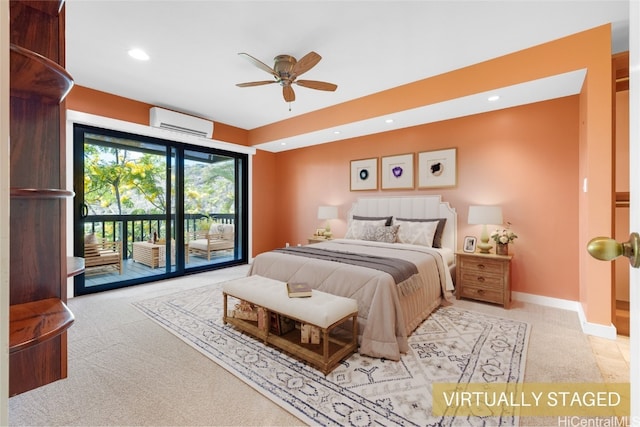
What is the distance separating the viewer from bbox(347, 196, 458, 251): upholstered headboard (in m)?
3.98

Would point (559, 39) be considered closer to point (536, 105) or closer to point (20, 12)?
point (536, 105)

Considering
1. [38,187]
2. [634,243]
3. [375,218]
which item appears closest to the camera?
[634,243]

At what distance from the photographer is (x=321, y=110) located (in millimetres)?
4398

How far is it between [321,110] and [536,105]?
274 centimetres

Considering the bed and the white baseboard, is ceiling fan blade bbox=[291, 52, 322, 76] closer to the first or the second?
the bed

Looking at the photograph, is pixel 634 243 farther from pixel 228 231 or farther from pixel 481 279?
pixel 228 231

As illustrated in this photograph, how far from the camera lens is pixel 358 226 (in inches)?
174

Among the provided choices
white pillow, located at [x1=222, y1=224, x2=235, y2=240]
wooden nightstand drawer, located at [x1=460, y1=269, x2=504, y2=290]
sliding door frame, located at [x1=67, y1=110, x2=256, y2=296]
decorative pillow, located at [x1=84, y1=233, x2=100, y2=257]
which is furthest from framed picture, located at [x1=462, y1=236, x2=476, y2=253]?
decorative pillow, located at [x1=84, y1=233, x2=100, y2=257]

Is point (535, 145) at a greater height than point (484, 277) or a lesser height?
greater

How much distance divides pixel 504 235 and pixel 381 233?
146 cm

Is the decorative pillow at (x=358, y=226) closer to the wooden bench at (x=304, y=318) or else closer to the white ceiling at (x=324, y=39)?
the white ceiling at (x=324, y=39)

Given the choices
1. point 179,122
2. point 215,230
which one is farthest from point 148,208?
point 179,122

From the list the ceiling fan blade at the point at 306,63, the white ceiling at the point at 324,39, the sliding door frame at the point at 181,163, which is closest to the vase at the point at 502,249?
the white ceiling at the point at 324,39

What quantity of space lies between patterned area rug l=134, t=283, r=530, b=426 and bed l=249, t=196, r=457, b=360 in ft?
0.59
